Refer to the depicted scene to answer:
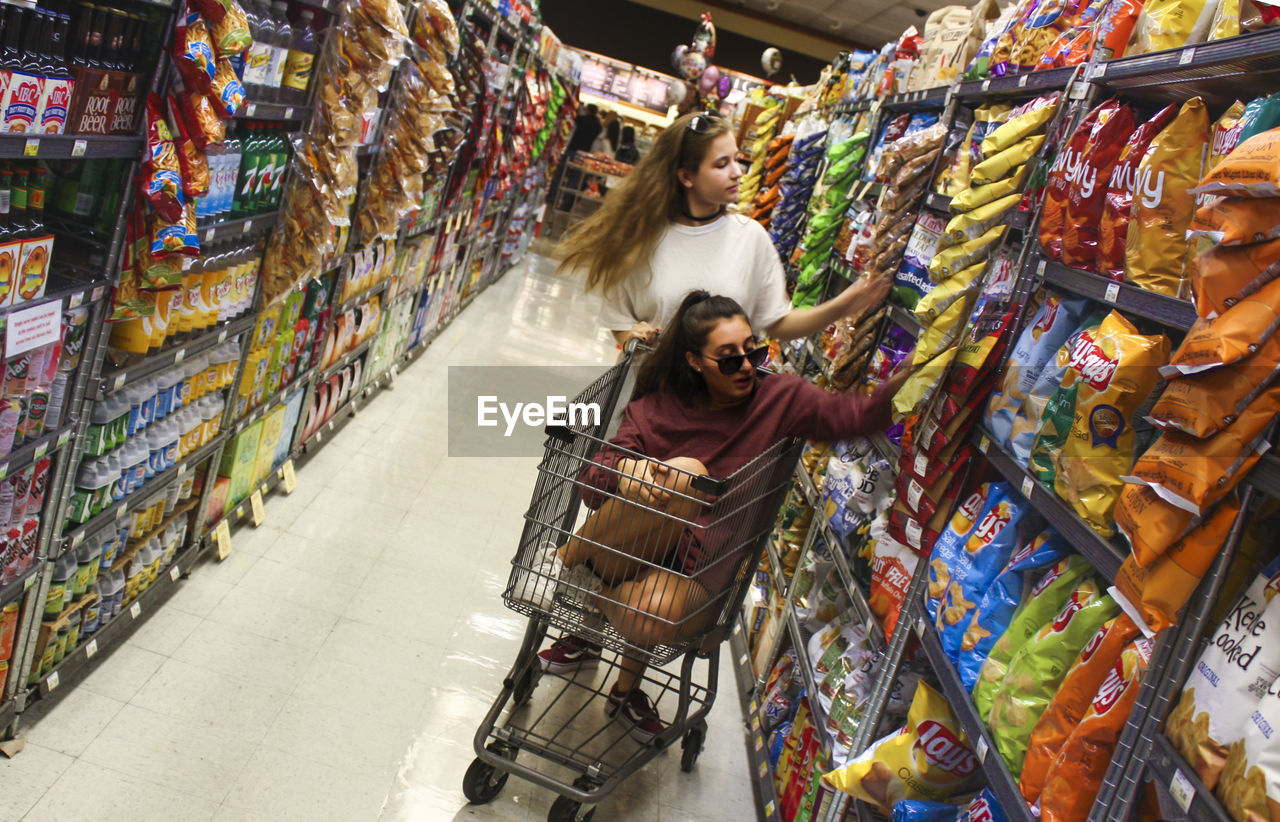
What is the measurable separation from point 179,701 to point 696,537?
1.53 meters

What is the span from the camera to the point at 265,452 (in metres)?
3.98

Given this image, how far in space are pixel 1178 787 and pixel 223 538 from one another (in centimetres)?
317

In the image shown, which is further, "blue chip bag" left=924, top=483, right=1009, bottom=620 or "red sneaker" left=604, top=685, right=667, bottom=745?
"red sneaker" left=604, top=685, right=667, bottom=745

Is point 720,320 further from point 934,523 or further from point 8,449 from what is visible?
point 8,449

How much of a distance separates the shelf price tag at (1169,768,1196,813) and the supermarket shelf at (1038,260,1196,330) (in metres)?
0.65

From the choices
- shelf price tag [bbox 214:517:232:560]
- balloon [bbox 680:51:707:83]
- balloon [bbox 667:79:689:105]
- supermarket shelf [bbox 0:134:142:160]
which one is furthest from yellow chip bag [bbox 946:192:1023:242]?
balloon [bbox 667:79:689:105]

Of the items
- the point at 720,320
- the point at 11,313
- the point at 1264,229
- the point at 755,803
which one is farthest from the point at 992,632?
the point at 11,313

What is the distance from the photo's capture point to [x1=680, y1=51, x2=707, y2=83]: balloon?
11476mm

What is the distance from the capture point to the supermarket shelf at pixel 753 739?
9.89 ft

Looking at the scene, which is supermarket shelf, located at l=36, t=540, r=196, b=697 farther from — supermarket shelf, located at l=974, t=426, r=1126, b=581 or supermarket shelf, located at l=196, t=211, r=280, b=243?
supermarket shelf, located at l=974, t=426, r=1126, b=581

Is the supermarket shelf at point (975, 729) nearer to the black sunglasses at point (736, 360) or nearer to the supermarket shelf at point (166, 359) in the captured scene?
the black sunglasses at point (736, 360)

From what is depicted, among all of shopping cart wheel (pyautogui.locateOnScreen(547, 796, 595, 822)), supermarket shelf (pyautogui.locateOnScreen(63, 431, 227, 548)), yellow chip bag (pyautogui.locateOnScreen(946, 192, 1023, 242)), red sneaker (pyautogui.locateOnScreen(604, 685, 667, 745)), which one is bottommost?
shopping cart wheel (pyautogui.locateOnScreen(547, 796, 595, 822))

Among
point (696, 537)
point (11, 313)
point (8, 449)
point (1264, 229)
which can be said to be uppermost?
point (1264, 229)

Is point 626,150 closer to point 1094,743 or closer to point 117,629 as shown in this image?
point 117,629
